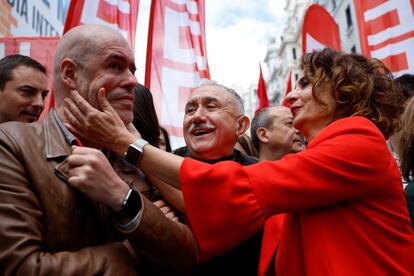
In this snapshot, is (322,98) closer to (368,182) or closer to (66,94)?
(368,182)

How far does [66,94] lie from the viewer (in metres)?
1.71

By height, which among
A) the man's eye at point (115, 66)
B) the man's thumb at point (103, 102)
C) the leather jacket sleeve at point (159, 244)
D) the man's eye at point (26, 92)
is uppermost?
the man's eye at point (26, 92)

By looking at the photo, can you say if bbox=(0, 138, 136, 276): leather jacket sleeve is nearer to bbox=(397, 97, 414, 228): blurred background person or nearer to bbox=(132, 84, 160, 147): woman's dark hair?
bbox=(132, 84, 160, 147): woman's dark hair

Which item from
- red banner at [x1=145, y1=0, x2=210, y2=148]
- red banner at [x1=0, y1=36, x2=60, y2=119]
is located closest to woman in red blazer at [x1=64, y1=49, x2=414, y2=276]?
red banner at [x1=145, y1=0, x2=210, y2=148]

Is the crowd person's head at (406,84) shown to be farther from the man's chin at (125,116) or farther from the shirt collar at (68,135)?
the shirt collar at (68,135)

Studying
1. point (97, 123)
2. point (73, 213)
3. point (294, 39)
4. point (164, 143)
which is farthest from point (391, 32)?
point (294, 39)

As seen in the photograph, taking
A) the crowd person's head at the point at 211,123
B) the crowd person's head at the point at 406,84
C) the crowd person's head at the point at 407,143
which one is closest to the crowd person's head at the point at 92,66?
the crowd person's head at the point at 211,123

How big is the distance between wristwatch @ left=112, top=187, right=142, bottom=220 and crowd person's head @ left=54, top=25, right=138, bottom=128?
0.51 meters

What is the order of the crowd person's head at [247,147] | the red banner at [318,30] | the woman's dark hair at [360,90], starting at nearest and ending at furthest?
1. the woman's dark hair at [360,90]
2. the crowd person's head at [247,147]
3. the red banner at [318,30]

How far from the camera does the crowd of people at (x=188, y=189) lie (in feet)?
4.33

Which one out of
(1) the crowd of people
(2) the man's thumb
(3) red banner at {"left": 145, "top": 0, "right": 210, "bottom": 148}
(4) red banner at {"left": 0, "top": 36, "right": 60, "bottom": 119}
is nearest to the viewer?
(1) the crowd of people

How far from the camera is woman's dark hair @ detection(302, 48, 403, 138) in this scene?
76.0 inches

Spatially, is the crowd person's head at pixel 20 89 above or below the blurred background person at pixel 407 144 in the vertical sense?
above

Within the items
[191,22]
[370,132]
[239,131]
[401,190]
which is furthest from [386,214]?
[191,22]
